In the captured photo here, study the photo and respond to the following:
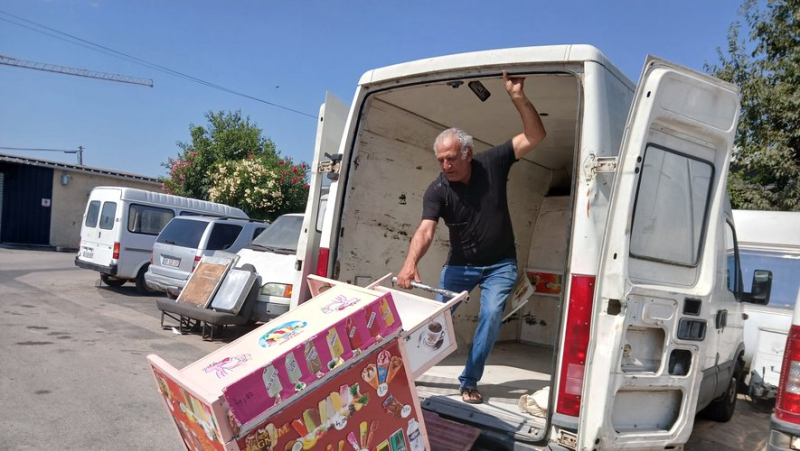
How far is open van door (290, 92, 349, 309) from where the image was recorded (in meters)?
4.32

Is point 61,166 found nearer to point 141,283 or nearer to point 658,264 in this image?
point 141,283

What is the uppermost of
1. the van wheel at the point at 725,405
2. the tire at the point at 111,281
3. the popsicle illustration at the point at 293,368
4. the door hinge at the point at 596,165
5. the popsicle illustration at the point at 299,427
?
the door hinge at the point at 596,165

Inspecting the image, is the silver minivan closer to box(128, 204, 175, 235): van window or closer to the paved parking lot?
the paved parking lot

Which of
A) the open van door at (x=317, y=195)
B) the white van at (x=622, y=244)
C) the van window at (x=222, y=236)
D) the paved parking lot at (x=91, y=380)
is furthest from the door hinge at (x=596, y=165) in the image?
the van window at (x=222, y=236)

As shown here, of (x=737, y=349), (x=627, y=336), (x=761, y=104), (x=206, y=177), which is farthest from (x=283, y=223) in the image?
(x=206, y=177)

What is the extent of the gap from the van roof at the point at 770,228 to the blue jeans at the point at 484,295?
468cm

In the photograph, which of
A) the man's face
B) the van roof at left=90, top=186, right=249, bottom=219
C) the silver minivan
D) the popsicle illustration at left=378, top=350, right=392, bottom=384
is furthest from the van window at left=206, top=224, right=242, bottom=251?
the popsicle illustration at left=378, top=350, right=392, bottom=384

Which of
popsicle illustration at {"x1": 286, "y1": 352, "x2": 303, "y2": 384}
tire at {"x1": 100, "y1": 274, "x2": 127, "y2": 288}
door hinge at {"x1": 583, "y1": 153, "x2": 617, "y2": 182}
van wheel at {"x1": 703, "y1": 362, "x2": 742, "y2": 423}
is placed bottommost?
tire at {"x1": 100, "y1": 274, "x2": 127, "y2": 288}

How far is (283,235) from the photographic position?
874 centimetres

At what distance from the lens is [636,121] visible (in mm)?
2814

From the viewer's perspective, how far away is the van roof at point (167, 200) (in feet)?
39.9

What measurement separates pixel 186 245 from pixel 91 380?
5025 mm

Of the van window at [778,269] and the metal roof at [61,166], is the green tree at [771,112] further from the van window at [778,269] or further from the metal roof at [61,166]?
the metal roof at [61,166]

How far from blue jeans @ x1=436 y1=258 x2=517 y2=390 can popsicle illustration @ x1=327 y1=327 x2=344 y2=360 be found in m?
1.47
